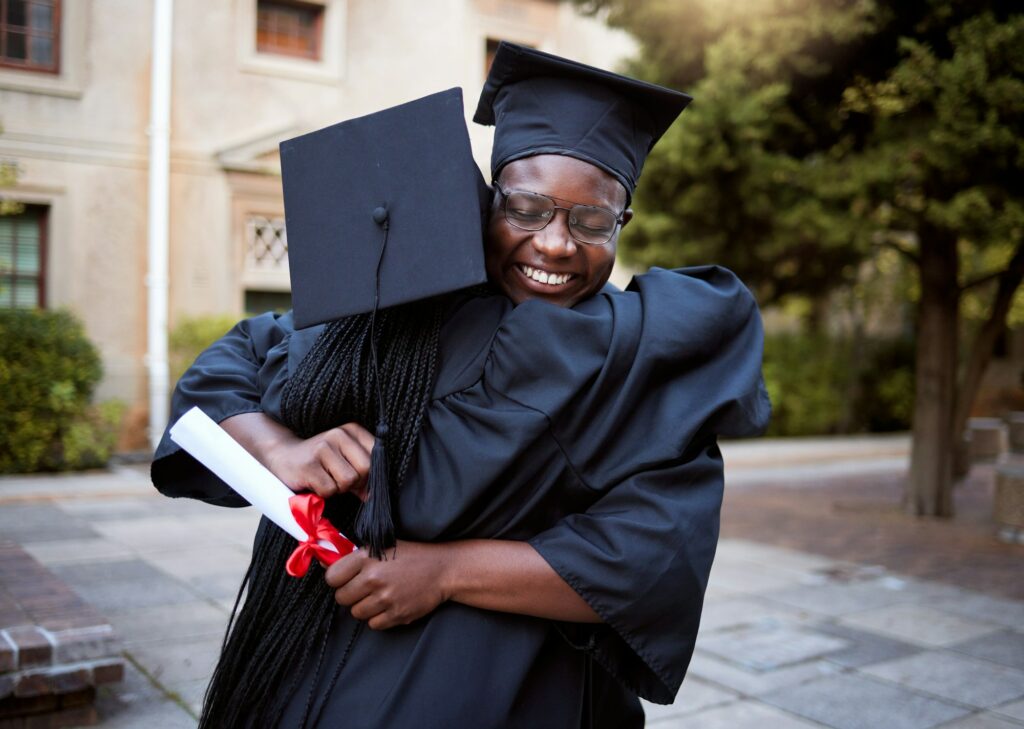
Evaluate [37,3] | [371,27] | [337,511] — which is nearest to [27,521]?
[37,3]

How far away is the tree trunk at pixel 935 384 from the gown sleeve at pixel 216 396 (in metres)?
8.03

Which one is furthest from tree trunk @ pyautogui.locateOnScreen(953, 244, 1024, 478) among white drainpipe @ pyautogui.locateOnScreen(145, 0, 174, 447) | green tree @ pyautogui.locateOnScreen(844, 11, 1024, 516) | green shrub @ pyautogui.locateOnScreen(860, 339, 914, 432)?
white drainpipe @ pyautogui.locateOnScreen(145, 0, 174, 447)

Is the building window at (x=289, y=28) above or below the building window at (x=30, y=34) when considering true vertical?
above

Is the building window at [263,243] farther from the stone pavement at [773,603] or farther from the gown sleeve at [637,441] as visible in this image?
the gown sleeve at [637,441]

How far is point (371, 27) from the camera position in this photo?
12523 mm

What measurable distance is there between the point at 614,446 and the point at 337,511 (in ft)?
1.60

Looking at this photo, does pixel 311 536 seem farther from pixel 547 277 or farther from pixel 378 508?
pixel 547 277

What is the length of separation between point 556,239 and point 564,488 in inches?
15.8

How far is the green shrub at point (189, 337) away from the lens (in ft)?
36.4

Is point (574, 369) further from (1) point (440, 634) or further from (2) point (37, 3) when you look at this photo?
(2) point (37, 3)

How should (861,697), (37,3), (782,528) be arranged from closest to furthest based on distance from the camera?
(861,697), (782,528), (37,3)

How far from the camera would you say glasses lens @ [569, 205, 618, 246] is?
160 cm

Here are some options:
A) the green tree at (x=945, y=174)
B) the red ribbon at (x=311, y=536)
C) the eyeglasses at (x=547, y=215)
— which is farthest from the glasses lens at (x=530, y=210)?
the green tree at (x=945, y=174)

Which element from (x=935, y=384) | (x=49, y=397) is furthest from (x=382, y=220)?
(x=49, y=397)
